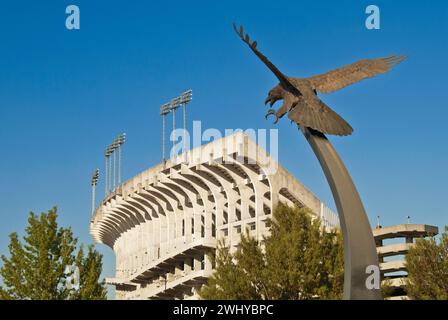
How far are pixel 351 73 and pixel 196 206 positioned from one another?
1755 inches

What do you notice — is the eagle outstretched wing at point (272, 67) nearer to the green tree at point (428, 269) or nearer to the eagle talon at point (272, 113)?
the eagle talon at point (272, 113)

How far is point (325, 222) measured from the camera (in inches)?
2355

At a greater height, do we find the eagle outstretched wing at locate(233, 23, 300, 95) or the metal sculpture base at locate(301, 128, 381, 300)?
the eagle outstretched wing at locate(233, 23, 300, 95)

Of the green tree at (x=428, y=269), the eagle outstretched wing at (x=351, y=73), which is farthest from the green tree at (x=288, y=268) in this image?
the eagle outstretched wing at (x=351, y=73)

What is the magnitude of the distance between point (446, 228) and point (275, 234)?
8.25 meters

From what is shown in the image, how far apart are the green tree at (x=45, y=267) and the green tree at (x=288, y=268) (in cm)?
601

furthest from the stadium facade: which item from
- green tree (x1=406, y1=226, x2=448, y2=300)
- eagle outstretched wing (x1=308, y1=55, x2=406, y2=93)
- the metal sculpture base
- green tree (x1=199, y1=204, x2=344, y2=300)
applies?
the metal sculpture base

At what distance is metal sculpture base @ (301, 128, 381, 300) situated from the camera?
2045 centimetres

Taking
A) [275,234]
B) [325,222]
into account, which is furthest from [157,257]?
[275,234]

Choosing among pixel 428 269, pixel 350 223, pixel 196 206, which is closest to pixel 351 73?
pixel 350 223

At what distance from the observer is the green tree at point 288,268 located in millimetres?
36062

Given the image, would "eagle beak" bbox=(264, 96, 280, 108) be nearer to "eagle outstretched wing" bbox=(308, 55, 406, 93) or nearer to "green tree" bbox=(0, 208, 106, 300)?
"eagle outstretched wing" bbox=(308, 55, 406, 93)

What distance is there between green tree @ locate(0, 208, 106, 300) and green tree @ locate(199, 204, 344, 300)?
601cm
